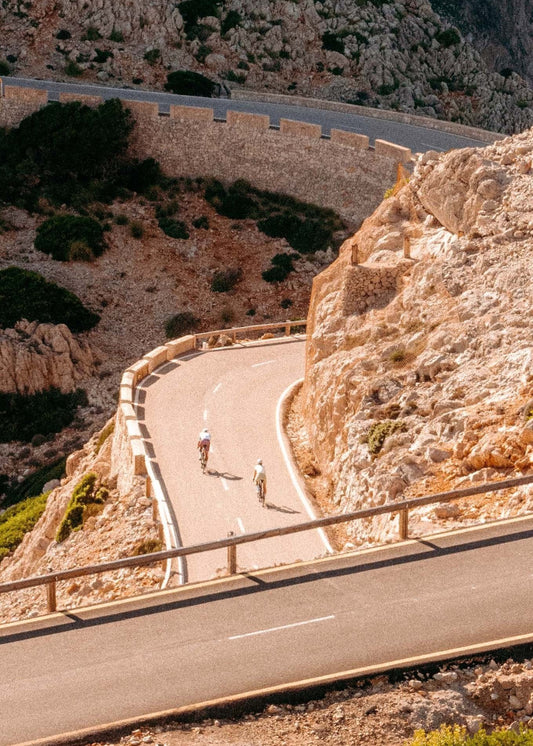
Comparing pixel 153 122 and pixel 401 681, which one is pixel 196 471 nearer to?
pixel 401 681

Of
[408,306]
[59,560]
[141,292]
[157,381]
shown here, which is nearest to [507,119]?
[141,292]

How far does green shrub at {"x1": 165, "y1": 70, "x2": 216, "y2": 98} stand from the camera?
209ft

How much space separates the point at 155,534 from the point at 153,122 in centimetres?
3764

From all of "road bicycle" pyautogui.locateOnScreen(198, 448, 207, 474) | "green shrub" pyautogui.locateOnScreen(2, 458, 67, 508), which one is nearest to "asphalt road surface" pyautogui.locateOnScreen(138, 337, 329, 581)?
"road bicycle" pyautogui.locateOnScreen(198, 448, 207, 474)

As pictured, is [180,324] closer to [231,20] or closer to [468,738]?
[231,20]

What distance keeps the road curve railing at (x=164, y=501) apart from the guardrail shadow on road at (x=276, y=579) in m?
0.50

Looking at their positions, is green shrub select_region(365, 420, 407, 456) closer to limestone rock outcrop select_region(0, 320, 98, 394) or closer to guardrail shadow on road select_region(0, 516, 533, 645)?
guardrail shadow on road select_region(0, 516, 533, 645)

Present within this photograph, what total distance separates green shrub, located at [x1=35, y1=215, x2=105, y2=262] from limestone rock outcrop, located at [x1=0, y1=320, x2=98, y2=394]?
5931 millimetres

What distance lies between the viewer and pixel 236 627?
14.4 meters

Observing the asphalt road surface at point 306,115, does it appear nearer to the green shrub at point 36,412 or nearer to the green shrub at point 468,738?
the green shrub at point 36,412

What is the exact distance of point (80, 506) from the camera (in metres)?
27.7

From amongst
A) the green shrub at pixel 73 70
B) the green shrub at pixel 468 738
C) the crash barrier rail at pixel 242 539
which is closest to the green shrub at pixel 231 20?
the green shrub at pixel 73 70

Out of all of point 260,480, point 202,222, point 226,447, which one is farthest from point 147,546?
point 202,222

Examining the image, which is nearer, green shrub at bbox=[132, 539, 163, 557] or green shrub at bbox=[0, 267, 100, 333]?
green shrub at bbox=[132, 539, 163, 557]
